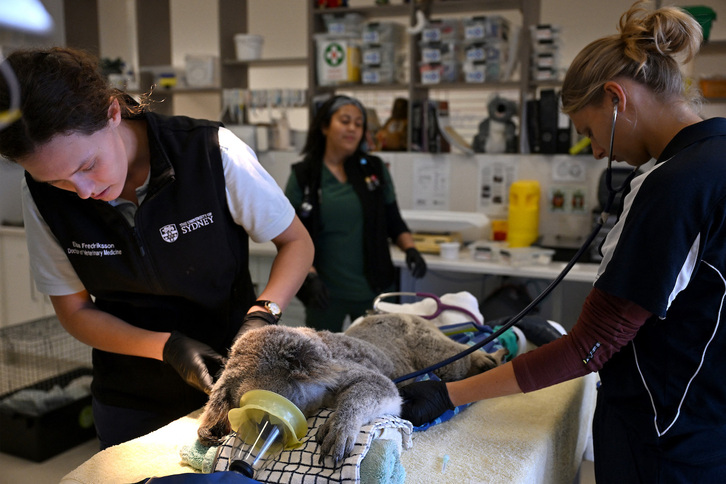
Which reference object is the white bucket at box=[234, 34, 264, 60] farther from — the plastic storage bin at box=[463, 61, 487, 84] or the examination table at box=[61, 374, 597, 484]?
the examination table at box=[61, 374, 597, 484]

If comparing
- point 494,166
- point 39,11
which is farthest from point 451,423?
point 494,166

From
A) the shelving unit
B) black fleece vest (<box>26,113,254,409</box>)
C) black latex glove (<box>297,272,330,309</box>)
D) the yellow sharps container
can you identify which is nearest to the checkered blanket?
black fleece vest (<box>26,113,254,409</box>)

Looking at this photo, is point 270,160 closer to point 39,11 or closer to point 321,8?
point 321,8

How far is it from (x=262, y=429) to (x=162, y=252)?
0.48 m

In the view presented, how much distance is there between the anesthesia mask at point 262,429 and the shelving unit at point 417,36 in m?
2.98

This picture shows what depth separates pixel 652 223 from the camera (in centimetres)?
95

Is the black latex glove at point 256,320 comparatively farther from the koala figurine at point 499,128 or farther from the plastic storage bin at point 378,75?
the plastic storage bin at point 378,75

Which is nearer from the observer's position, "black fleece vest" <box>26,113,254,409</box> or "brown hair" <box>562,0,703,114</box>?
"brown hair" <box>562,0,703,114</box>

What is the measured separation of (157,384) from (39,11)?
1.09 metres

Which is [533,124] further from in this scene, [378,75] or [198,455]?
[198,455]

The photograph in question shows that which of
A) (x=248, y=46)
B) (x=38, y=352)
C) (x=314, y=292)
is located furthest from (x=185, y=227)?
(x=248, y=46)

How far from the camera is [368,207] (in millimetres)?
2748

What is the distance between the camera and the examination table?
3.47ft

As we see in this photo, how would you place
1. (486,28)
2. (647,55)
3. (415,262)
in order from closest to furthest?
(647,55) < (415,262) < (486,28)
